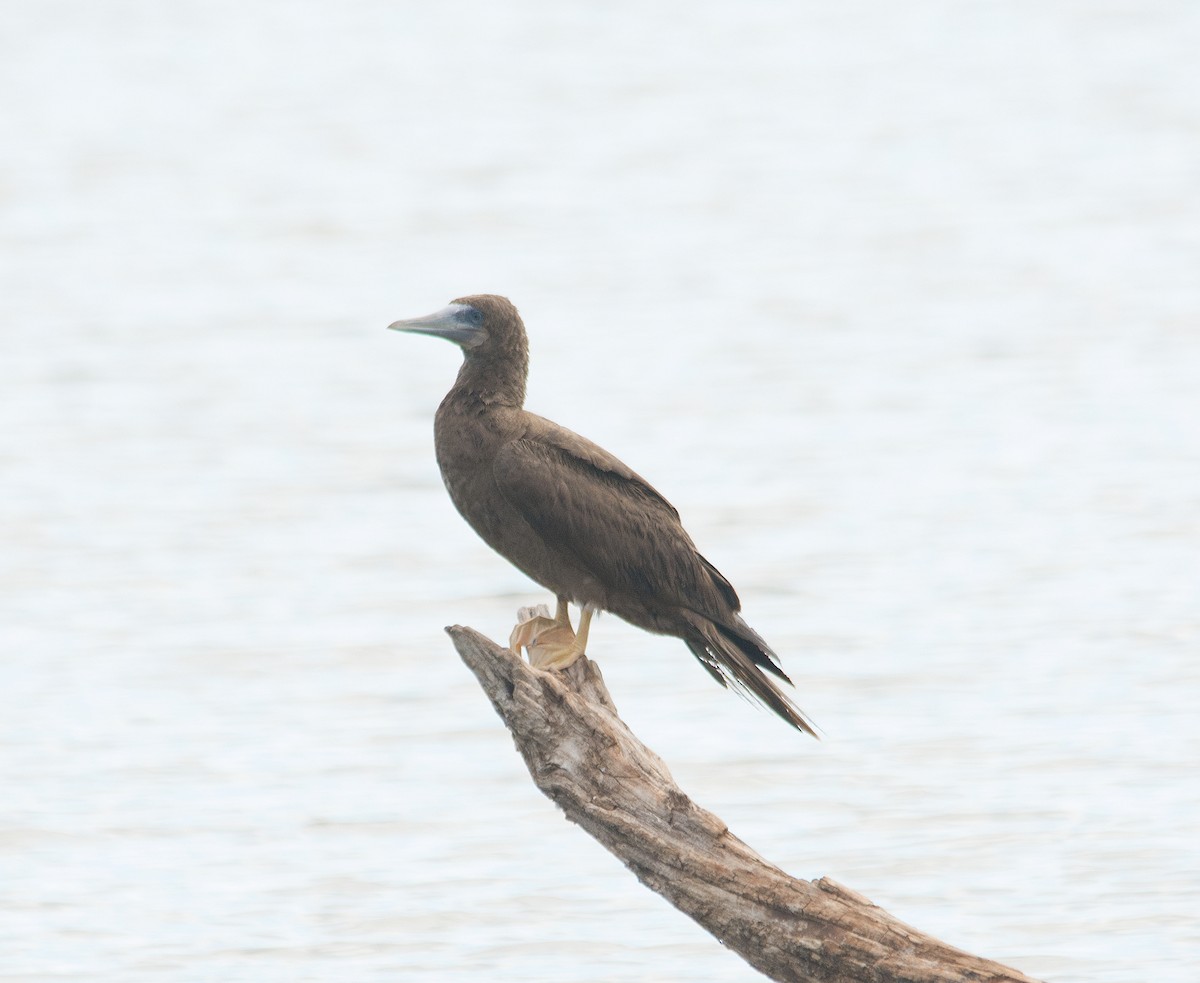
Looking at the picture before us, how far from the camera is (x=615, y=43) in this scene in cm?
4572

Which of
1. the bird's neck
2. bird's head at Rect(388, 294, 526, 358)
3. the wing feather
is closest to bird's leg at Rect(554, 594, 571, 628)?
the wing feather

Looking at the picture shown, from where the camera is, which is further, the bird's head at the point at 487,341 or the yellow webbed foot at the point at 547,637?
the bird's head at the point at 487,341

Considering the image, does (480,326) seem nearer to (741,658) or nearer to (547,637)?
(547,637)

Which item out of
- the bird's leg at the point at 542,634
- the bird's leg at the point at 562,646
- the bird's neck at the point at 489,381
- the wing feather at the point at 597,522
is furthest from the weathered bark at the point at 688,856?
the bird's neck at the point at 489,381

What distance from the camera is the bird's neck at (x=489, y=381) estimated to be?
26.8 ft

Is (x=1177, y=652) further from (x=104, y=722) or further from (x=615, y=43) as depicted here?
(x=615, y=43)

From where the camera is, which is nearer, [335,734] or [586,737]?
[586,737]

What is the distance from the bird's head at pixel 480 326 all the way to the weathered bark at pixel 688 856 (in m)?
1.34

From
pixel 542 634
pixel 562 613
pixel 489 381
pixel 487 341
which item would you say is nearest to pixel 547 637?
pixel 542 634

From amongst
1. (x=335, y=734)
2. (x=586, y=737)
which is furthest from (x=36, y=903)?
(x=586, y=737)

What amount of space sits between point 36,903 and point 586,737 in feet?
16.9

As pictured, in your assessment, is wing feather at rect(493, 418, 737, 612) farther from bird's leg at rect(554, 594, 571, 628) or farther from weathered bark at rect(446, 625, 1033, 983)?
weathered bark at rect(446, 625, 1033, 983)

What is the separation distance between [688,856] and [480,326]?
7.17 ft

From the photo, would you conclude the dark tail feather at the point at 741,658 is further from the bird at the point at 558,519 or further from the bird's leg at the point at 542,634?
the bird's leg at the point at 542,634
